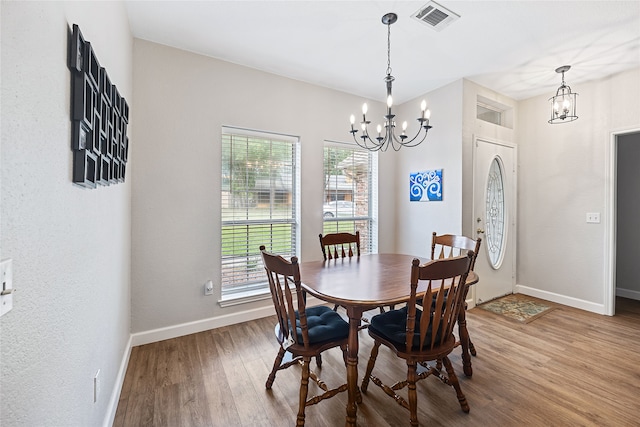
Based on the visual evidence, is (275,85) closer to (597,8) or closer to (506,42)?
(506,42)

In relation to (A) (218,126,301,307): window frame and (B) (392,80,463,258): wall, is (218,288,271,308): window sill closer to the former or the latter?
(A) (218,126,301,307): window frame

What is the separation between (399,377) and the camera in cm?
212

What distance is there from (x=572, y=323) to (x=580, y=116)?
95.3 inches

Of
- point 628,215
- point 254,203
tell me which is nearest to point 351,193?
point 254,203

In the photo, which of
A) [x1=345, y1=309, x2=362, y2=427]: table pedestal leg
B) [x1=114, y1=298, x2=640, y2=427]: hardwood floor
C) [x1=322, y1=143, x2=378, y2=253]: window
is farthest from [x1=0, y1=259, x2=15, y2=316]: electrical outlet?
[x1=322, y1=143, x2=378, y2=253]: window

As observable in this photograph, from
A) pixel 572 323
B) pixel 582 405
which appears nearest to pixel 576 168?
pixel 572 323

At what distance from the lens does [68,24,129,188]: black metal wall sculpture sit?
3.35 ft

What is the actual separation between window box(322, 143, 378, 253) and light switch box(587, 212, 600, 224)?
2.50 m

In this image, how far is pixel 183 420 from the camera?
1701mm

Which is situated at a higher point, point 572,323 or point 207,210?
point 207,210

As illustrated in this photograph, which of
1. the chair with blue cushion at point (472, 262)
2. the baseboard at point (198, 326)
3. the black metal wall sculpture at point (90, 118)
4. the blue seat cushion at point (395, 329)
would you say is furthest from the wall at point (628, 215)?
the black metal wall sculpture at point (90, 118)

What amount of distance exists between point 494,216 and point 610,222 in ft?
3.69

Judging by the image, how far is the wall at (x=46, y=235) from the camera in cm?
65

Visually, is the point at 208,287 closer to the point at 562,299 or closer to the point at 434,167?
the point at 434,167
